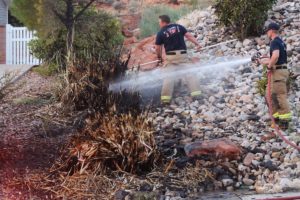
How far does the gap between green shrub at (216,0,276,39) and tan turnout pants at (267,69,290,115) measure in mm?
3428

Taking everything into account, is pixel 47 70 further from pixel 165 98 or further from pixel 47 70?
pixel 165 98

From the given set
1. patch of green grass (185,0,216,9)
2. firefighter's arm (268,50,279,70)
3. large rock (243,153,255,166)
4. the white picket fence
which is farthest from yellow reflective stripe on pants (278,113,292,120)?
the white picket fence

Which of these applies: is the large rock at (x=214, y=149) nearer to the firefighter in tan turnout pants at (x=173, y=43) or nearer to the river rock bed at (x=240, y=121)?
the river rock bed at (x=240, y=121)

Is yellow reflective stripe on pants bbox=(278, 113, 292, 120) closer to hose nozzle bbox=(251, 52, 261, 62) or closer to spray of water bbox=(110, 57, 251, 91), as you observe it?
spray of water bbox=(110, 57, 251, 91)

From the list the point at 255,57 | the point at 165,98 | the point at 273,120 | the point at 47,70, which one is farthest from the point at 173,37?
the point at 47,70

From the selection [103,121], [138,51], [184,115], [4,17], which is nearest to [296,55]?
[184,115]

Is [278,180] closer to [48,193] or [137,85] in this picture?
[48,193]

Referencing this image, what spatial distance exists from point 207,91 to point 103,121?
3619 millimetres

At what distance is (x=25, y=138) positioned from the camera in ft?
26.2

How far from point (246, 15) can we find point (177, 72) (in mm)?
2302

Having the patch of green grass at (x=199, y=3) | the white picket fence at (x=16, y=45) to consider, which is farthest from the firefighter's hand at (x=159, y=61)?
the white picket fence at (x=16, y=45)

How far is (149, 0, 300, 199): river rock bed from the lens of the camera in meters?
6.85

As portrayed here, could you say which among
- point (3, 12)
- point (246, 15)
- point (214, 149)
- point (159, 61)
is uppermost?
point (246, 15)

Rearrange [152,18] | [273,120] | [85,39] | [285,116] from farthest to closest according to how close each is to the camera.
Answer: [152,18] < [85,39] < [285,116] < [273,120]
